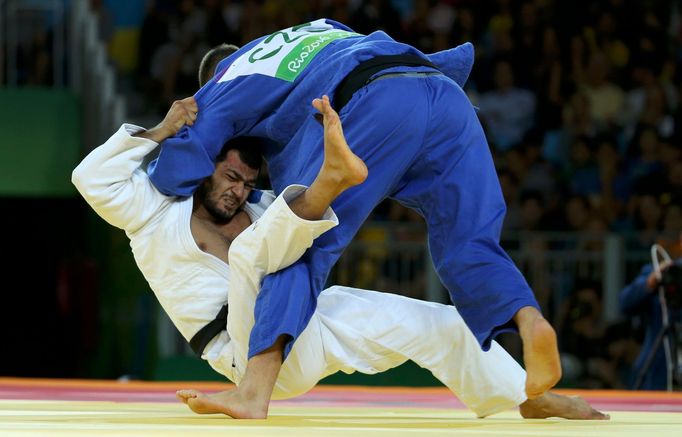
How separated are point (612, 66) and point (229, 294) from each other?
208 inches

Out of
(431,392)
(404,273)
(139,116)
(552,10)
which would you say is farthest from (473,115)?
(552,10)

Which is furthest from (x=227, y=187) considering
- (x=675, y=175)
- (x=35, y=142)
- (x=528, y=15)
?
(x=528, y=15)

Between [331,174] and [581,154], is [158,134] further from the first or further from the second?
[581,154]

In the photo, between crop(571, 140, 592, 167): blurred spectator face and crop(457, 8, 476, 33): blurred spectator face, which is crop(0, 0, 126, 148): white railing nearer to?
crop(457, 8, 476, 33): blurred spectator face

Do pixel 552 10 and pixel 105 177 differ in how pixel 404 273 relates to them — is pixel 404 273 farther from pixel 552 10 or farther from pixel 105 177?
pixel 105 177

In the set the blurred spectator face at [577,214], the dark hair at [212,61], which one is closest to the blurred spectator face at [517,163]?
the blurred spectator face at [577,214]

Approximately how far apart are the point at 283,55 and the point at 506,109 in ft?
14.8

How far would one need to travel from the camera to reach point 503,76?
7.35 meters

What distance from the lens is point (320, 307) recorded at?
9.62ft

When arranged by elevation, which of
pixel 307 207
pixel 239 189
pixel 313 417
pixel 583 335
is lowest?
pixel 583 335

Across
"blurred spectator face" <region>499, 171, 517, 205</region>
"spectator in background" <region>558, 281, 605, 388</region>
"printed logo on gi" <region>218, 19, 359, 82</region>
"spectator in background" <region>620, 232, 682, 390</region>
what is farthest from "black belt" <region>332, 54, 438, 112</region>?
"blurred spectator face" <region>499, 171, 517, 205</region>

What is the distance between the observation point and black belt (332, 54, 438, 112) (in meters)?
2.85

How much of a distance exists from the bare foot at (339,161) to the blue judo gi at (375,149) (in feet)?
0.52

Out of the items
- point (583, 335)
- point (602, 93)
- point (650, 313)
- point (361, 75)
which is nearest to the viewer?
point (361, 75)
